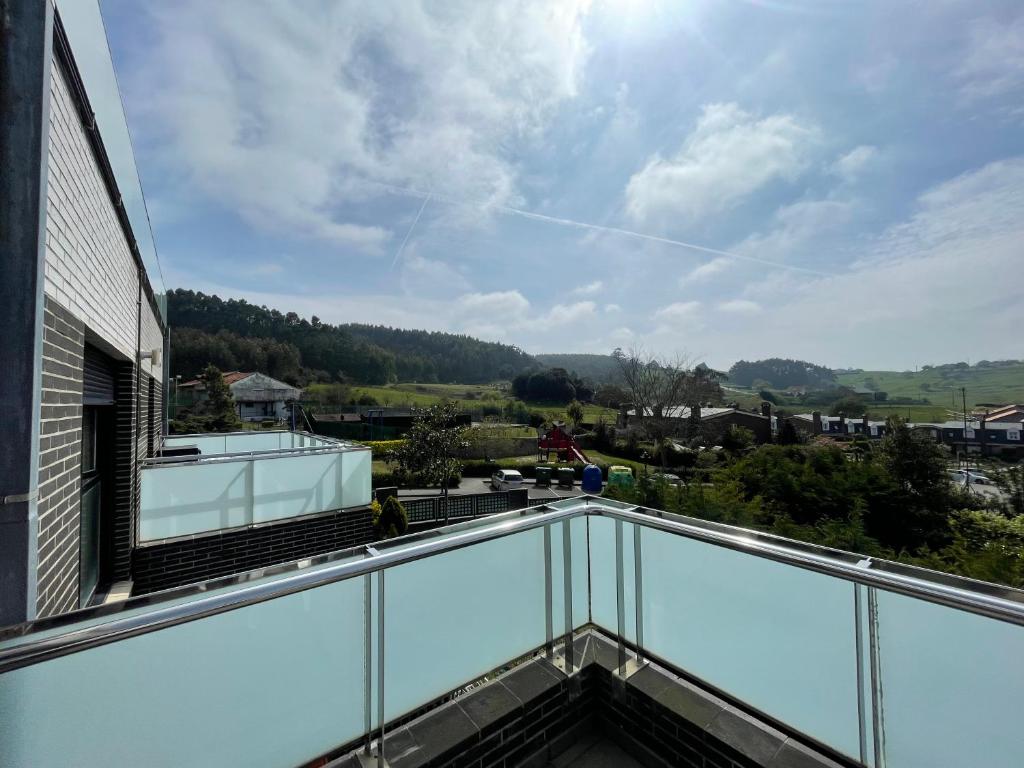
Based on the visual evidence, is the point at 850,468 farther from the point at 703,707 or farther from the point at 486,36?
the point at 486,36

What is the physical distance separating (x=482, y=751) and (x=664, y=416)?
32.2 meters

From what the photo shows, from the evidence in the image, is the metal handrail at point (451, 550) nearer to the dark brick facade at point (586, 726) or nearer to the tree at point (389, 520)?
the dark brick facade at point (586, 726)

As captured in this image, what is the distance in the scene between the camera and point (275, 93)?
6.61 meters

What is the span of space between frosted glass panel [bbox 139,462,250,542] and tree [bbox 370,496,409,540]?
4132 millimetres

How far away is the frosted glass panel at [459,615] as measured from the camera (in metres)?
1.65

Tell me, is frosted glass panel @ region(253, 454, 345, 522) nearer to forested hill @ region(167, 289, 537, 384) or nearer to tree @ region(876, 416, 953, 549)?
tree @ region(876, 416, 953, 549)

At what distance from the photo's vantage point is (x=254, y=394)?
1480 inches

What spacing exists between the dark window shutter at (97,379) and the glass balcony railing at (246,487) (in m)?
1.22

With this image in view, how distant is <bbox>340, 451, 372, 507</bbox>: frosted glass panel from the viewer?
651 cm

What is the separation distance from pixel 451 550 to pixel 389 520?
845 cm

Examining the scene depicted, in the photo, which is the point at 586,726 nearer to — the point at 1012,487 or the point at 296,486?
the point at 296,486

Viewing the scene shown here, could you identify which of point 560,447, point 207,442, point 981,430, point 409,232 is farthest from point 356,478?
point 981,430

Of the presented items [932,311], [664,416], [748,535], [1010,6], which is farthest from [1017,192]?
[664,416]

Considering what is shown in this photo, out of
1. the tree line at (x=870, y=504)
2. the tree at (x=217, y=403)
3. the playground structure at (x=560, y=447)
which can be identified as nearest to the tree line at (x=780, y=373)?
the playground structure at (x=560, y=447)
